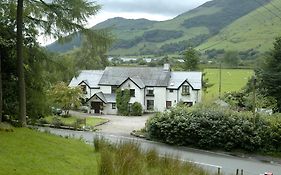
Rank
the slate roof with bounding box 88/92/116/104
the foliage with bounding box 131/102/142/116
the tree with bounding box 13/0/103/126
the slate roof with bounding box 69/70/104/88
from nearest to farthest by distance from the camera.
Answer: the tree with bounding box 13/0/103/126
the foliage with bounding box 131/102/142/116
the slate roof with bounding box 88/92/116/104
the slate roof with bounding box 69/70/104/88

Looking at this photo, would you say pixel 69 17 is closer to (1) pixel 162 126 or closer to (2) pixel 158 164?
(2) pixel 158 164

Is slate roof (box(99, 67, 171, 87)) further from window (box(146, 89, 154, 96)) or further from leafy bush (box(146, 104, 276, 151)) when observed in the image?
leafy bush (box(146, 104, 276, 151))

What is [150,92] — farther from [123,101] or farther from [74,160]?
[74,160]

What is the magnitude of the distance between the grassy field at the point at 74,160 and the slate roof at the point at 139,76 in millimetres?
41837

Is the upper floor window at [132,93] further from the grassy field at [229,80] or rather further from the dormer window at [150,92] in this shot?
the grassy field at [229,80]

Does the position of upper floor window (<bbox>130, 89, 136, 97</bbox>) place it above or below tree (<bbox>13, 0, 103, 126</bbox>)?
below

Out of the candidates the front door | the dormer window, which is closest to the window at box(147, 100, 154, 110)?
the dormer window

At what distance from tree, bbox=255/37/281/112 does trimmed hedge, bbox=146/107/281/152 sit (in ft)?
46.4

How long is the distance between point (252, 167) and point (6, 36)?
52.9ft

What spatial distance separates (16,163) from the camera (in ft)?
33.6

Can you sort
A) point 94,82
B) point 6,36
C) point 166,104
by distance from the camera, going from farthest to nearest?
point 94,82 → point 166,104 → point 6,36

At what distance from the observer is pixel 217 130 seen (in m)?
29.9

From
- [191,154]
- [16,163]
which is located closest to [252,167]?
[191,154]

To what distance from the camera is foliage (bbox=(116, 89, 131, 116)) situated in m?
55.7
